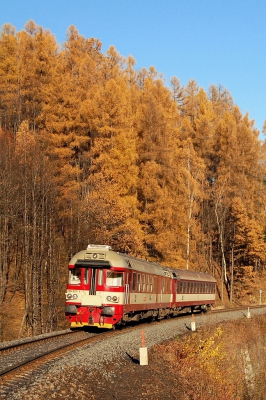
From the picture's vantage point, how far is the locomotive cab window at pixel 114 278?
1800 centimetres

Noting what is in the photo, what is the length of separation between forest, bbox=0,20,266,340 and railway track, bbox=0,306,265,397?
852 cm

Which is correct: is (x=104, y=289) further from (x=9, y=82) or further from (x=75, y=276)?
(x=9, y=82)

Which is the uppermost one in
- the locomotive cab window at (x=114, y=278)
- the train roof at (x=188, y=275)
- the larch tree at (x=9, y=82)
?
the larch tree at (x=9, y=82)

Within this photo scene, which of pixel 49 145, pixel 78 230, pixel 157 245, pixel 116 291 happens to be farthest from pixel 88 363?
pixel 49 145

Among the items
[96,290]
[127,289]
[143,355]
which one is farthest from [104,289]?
[143,355]

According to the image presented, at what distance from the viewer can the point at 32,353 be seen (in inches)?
490

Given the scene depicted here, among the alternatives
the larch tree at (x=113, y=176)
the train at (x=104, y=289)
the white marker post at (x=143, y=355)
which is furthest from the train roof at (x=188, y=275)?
the white marker post at (x=143, y=355)

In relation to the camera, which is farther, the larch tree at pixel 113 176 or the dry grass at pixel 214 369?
the larch tree at pixel 113 176

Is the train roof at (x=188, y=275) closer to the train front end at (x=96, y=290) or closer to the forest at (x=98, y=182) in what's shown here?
the forest at (x=98, y=182)

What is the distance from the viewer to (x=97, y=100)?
120 feet

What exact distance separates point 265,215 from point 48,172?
3327 cm

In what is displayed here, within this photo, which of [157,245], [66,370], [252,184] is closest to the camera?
[66,370]

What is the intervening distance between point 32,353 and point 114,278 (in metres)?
6.03

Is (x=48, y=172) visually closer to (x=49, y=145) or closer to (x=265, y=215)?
(x=49, y=145)
